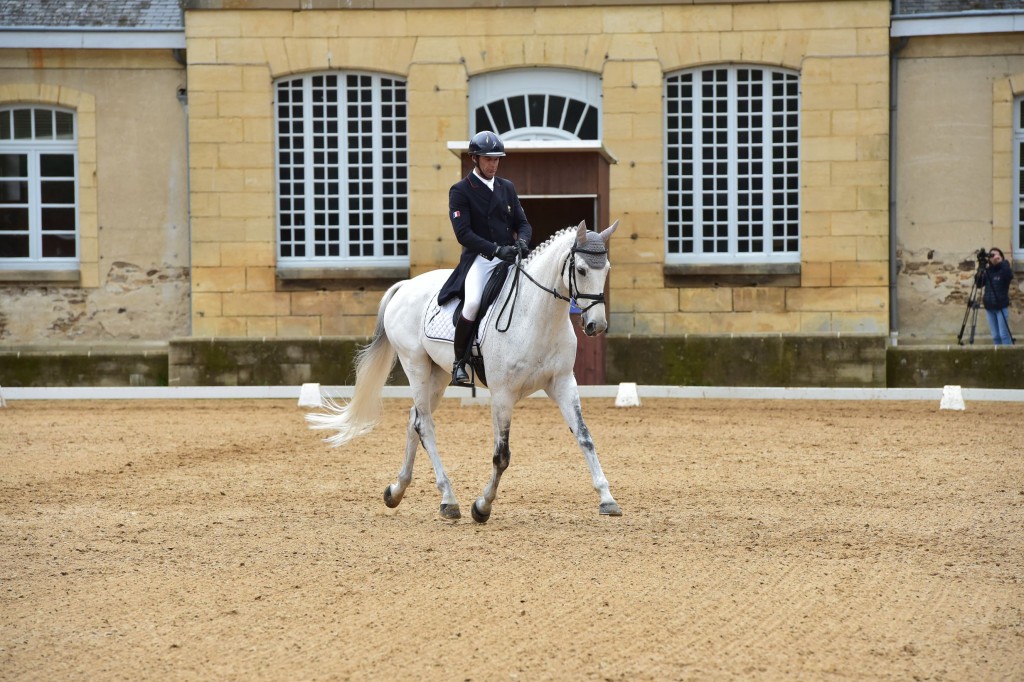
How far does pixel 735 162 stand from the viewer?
18719 millimetres

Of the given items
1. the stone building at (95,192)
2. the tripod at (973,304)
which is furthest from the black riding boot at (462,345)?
the stone building at (95,192)

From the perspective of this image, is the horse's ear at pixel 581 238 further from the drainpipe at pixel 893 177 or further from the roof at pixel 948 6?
the roof at pixel 948 6

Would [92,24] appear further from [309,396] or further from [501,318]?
[501,318]

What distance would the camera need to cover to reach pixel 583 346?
664 inches

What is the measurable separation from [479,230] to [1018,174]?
1209 centimetres

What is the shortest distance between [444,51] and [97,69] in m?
4.85

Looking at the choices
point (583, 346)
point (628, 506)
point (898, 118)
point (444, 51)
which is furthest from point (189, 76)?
point (628, 506)

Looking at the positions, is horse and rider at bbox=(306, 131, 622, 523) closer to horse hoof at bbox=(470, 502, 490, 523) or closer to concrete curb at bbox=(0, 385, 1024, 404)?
horse hoof at bbox=(470, 502, 490, 523)

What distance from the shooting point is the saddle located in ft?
28.7

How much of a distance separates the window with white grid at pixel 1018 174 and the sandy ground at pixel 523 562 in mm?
7298

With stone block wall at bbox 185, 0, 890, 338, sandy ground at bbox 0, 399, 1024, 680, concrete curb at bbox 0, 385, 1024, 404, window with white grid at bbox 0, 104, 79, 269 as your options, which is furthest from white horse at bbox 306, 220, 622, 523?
window with white grid at bbox 0, 104, 79, 269

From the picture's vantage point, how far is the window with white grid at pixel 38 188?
19641 millimetres

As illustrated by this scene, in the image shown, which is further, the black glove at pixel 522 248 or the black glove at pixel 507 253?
the black glove at pixel 522 248

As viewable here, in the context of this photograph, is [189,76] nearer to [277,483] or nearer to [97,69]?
[97,69]
